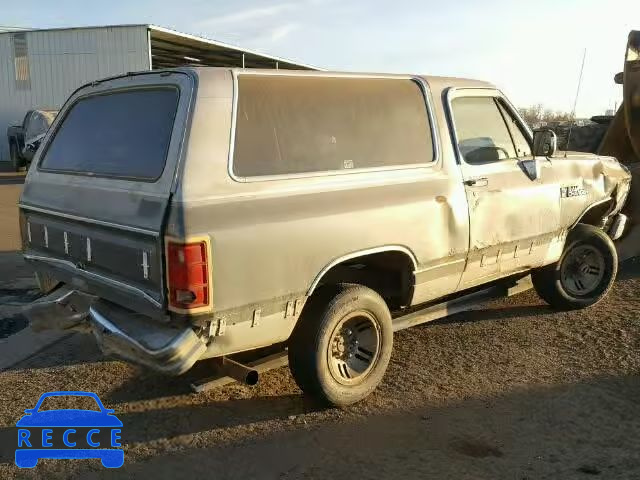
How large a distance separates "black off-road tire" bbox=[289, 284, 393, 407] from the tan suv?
12 mm

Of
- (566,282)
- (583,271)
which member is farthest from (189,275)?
(583,271)

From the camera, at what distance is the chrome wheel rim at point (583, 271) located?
5480 millimetres

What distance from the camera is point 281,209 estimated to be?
324 centimetres

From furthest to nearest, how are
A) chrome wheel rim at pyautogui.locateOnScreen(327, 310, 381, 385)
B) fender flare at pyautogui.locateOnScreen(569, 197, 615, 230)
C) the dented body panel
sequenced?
1. fender flare at pyautogui.locateOnScreen(569, 197, 615, 230)
2. chrome wheel rim at pyautogui.locateOnScreen(327, 310, 381, 385)
3. the dented body panel

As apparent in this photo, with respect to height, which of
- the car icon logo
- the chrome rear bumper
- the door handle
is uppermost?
the door handle

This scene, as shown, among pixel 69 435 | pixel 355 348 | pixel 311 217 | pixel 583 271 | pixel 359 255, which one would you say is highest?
pixel 311 217

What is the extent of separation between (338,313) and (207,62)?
99.8 feet

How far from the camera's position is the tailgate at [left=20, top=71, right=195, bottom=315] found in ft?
10.1

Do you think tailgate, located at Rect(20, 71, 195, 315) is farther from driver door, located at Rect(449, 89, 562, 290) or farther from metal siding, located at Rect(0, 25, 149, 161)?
metal siding, located at Rect(0, 25, 149, 161)

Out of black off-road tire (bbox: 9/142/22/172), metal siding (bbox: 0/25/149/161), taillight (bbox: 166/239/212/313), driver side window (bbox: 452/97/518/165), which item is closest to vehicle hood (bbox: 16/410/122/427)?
taillight (bbox: 166/239/212/313)

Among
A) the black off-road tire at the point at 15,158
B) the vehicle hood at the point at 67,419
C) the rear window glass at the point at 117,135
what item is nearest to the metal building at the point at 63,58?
the black off-road tire at the point at 15,158

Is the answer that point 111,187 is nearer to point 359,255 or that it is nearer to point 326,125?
point 326,125

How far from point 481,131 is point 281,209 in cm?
203

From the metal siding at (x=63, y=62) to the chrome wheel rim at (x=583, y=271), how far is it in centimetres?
2088
